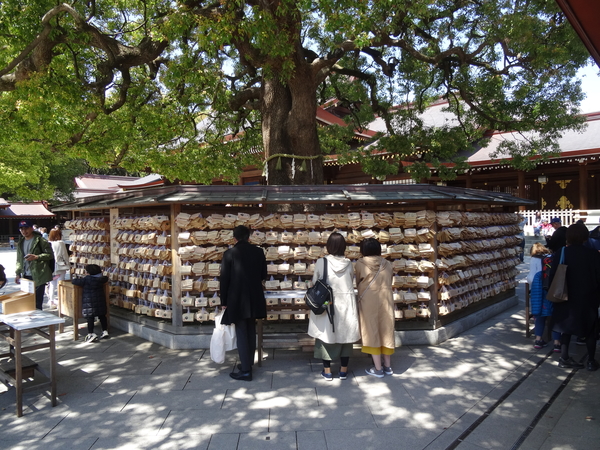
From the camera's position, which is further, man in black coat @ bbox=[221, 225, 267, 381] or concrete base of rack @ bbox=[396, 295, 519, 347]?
concrete base of rack @ bbox=[396, 295, 519, 347]

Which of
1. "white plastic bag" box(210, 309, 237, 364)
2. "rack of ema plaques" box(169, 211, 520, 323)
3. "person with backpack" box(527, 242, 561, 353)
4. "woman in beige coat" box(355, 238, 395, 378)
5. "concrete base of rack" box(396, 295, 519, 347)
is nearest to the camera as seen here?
"woman in beige coat" box(355, 238, 395, 378)

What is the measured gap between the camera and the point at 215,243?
612 centimetres

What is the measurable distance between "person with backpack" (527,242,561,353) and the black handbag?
3072 millimetres

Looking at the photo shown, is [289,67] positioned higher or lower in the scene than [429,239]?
higher

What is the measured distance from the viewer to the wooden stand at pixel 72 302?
6605 mm

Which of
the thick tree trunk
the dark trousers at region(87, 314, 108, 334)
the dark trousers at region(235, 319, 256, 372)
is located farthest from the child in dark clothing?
the thick tree trunk

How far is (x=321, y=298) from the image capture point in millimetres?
4688

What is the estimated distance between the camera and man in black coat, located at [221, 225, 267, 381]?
4.86 m

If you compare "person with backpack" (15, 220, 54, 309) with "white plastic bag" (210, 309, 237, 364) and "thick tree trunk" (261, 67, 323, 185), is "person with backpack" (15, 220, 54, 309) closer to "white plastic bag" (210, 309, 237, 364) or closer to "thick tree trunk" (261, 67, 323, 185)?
"white plastic bag" (210, 309, 237, 364)

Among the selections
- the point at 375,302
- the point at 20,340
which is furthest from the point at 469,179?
the point at 20,340

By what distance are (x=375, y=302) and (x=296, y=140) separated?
4359mm

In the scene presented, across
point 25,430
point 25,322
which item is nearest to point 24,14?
point 25,322

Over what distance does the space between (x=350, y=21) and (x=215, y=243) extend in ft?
14.3

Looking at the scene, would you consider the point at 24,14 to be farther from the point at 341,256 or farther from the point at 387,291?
the point at 387,291
